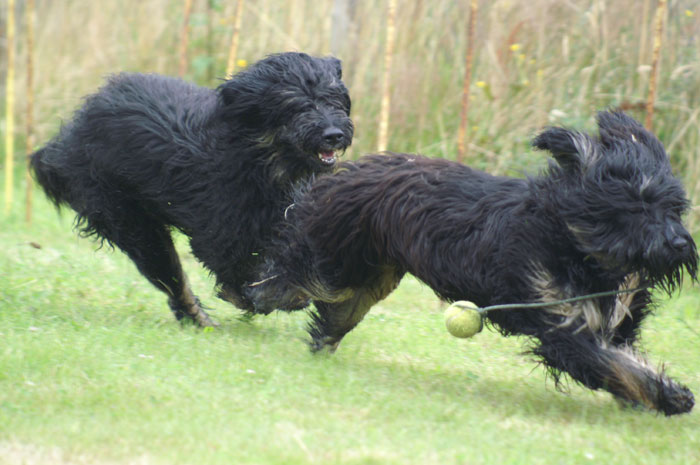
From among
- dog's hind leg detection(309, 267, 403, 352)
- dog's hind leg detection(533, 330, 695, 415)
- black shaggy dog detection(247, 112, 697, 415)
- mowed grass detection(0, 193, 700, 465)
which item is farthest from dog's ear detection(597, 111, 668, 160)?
dog's hind leg detection(309, 267, 403, 352)

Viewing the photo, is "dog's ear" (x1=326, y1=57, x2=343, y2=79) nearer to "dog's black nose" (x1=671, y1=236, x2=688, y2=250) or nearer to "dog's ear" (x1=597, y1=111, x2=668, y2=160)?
"dog's ear" (x1=597, y1=111, x2=668, y2=160)

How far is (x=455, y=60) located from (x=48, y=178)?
16.3ft

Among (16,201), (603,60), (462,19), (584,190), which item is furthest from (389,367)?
(16,201)

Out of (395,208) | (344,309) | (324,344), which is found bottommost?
(324,344)

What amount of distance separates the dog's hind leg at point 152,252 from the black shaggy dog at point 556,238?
1.49 meters

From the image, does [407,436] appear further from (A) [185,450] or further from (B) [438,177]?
(B) [438,177]

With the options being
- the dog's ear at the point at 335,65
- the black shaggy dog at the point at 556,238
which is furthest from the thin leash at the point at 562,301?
the dog's ear at the point at 335,65

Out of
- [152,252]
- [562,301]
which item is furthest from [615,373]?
[152,252]

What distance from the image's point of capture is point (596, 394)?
4457 mm

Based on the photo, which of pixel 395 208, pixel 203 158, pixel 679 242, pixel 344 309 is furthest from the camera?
pixel 203 158

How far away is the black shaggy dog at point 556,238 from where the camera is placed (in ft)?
12.1

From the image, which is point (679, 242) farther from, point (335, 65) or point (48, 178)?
point (48, 178)

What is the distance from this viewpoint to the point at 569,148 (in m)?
3.87

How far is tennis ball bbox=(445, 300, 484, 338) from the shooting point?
402 cm
